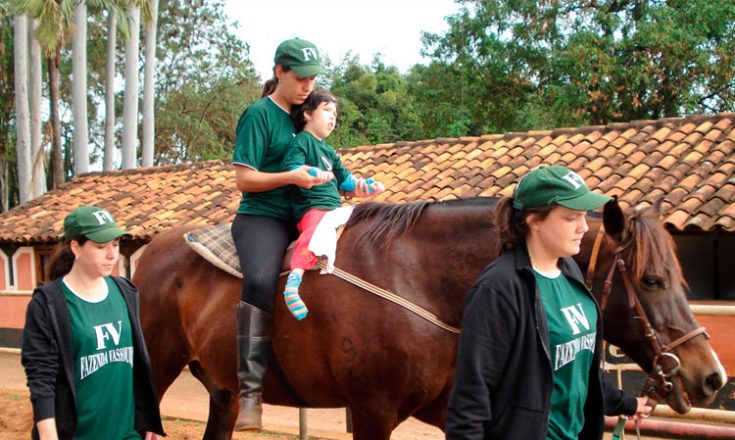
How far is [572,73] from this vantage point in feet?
58.8

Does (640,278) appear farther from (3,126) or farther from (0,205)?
(0,205)

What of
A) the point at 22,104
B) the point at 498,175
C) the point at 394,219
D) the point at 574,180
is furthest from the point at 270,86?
the point at 22,104

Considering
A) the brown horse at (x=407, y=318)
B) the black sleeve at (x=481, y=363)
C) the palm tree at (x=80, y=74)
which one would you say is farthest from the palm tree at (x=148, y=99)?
the black sleeve at (x=481, y=363)

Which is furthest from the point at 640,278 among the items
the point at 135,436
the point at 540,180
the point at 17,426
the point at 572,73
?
the point at 572,73

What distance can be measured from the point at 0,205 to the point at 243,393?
1361 inches

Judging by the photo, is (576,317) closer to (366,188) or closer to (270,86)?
(366,188)

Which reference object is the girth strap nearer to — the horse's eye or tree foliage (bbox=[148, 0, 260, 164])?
the horse's eye

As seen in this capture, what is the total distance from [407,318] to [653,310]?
1066 mm

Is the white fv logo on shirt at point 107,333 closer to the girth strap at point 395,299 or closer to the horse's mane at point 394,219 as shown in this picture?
the girth strap at point 395,299

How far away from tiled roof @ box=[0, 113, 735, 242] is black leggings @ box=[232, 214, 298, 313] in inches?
215

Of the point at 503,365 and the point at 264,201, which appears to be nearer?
the point at 503,365

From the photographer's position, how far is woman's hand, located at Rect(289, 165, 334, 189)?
138 inches

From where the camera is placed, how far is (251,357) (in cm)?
364

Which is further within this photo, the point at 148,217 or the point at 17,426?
the point at 148,217
